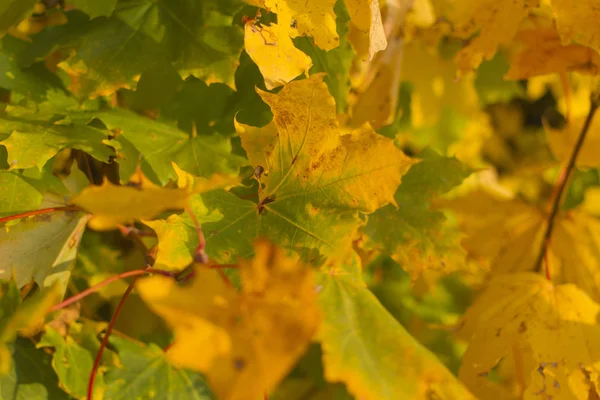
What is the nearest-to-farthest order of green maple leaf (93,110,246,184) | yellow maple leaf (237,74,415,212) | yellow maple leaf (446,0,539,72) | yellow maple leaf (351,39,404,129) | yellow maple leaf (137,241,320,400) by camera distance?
yellow maple leaf (137,241,320,400) → yellow maple leaf (237,74,415,212) → green maple leaf (93,110,246,184) → yellow maple leaf (446,0,539,72) → yellow maple leaf (351,39,404,129)

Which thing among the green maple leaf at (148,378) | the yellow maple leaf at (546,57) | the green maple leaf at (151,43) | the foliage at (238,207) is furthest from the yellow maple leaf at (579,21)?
the green maple leaf at (148,378)

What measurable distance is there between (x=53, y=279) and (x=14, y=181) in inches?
5.0

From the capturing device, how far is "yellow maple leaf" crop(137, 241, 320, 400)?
435 mm

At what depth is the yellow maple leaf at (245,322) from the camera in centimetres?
44

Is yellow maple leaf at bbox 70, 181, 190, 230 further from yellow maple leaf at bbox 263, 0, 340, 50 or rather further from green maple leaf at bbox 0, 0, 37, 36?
green maple leaf at bbox 0, 0, 37, 36

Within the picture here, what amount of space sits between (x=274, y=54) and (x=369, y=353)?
0.34m

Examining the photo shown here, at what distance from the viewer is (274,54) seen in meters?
0.65

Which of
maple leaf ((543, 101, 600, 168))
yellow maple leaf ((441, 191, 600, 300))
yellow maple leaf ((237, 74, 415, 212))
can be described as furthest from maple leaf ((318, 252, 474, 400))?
maple leaf ((543, 101, 600, 168))

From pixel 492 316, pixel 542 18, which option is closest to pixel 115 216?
pixel 492 316

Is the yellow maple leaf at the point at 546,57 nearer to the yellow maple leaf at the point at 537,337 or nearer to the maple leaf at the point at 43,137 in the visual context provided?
the yellow maple leaf at the point at 537,337

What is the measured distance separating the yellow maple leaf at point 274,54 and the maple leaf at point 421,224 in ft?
0.83

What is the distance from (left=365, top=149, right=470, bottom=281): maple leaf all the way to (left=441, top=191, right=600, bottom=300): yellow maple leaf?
1.11ft

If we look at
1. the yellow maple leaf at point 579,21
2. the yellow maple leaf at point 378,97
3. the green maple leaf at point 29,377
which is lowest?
the green maple leaf at point 29,377

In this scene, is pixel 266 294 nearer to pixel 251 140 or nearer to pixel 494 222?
pixel 251 140
